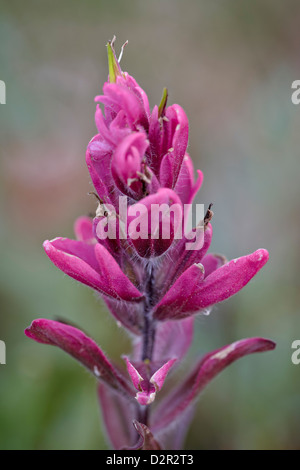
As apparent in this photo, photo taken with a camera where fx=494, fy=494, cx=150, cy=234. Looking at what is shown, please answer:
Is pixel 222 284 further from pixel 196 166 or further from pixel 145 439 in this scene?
pixel 196 166

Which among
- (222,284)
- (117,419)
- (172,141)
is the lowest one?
(117,419)

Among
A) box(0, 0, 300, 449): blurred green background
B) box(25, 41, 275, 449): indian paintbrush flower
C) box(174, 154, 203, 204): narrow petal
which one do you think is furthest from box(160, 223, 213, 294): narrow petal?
box(0, 0, 300, 449): blurred green background

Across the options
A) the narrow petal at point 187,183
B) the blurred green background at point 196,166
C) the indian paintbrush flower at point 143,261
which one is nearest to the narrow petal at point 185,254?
the indian paintbrush flower at point 143,261

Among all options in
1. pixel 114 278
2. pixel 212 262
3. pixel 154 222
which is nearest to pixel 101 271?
pixel 114 278

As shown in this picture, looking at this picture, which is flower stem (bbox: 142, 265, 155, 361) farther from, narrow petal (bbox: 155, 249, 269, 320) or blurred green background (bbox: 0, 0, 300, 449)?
blurred green background (bbox: 0, 0, 300, 449)

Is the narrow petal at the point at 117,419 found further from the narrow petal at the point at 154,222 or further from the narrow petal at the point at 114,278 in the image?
the narrow petal at the point at 154,222
